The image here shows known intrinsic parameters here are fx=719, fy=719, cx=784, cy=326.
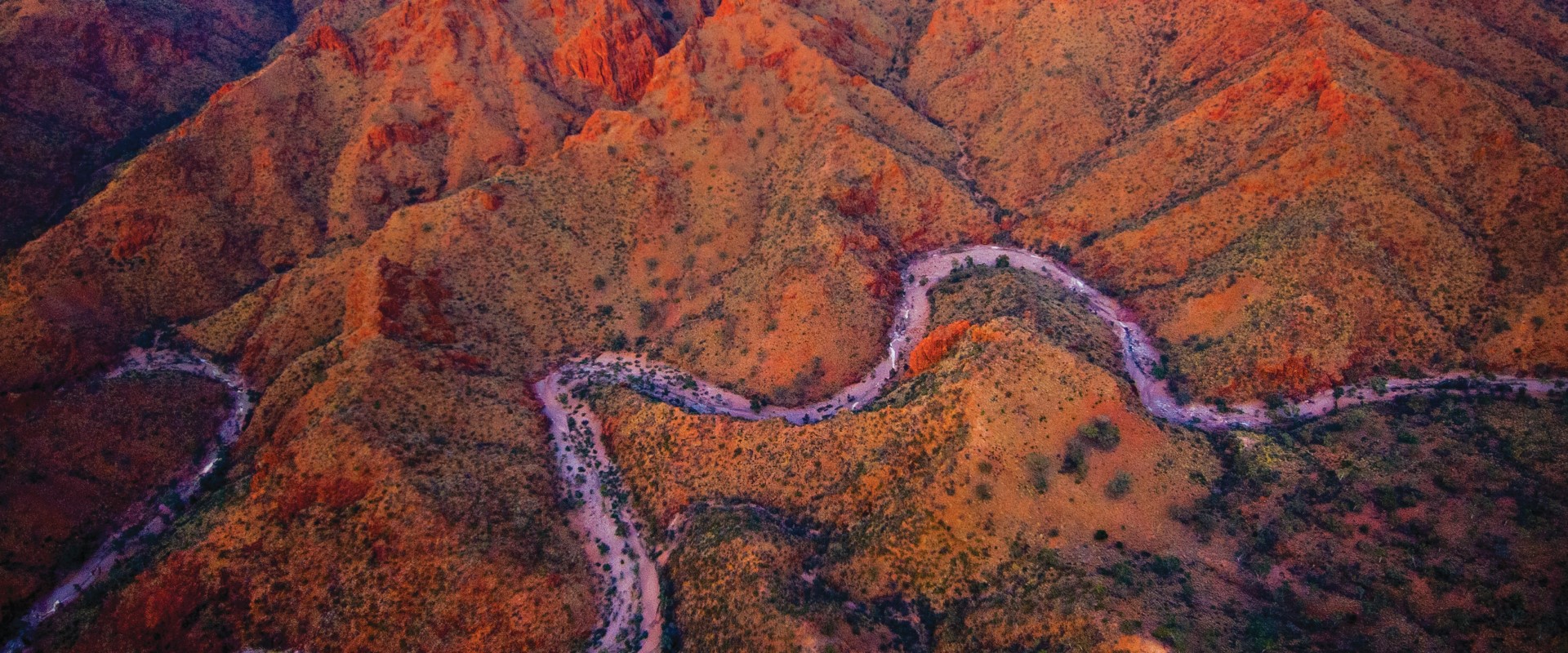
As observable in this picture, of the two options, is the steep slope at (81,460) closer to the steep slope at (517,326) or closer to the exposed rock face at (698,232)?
the exposed rock face at (698,232)

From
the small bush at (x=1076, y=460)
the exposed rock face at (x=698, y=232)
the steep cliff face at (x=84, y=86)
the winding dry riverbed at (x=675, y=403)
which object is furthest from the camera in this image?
the steep cliff face at (x=84, y=86)

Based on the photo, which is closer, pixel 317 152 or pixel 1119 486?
pixel 1119 486

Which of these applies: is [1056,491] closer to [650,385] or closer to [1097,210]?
[650,385]

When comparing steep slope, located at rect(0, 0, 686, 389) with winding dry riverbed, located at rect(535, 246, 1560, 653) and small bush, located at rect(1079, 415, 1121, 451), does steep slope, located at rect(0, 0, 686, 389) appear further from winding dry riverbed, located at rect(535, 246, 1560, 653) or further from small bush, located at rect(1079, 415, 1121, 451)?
small bush, located at rect(1079, 415, 1121, 451)

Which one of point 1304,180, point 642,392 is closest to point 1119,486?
point 642,392

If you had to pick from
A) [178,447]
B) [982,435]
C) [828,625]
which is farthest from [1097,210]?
[178,447]

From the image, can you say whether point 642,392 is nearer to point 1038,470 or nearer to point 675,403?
point 675,403

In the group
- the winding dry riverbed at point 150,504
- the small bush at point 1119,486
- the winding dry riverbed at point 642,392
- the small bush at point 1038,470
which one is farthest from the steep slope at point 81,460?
the small bush at point 1119,486
